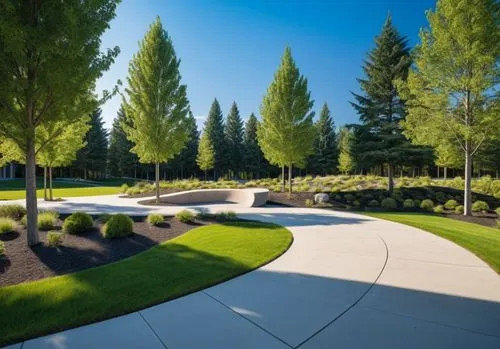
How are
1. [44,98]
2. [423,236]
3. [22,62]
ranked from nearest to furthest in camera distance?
[22,62]
[44,98]
[423,236]

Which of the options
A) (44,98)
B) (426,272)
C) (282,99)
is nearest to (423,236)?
(426,272)

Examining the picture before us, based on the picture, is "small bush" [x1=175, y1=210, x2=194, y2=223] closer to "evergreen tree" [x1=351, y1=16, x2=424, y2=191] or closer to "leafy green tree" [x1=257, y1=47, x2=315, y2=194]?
"leafy green tree" [x1=257, y1=47, x2=315, y2=194]

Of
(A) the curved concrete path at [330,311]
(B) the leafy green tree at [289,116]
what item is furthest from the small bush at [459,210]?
(A) the curved concrete path at [330,311]

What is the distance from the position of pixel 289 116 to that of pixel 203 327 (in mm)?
15724

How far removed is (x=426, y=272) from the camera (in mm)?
4758

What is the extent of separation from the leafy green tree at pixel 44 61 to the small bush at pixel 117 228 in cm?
144

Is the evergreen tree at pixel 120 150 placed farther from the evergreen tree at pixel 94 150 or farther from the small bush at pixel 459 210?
the small bush at pixel 459 210

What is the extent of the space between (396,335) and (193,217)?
26.5ft

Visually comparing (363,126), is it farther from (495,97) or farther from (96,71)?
(96,71)

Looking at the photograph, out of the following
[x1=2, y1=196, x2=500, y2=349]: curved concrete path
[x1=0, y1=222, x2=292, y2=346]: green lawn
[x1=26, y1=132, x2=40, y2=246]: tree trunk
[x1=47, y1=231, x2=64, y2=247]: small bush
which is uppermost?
[x1=26, y1=132, x2=40, y2=246]: tree trunk

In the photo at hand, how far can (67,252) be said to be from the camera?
6062 mm

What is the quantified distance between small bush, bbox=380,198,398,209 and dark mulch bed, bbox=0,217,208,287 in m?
12.4

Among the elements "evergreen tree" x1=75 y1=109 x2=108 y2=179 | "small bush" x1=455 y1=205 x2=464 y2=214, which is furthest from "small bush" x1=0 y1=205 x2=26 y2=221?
"evergreen tree" x1=75 y1=109 x2=108 y2=179

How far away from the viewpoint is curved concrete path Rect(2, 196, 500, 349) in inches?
111
